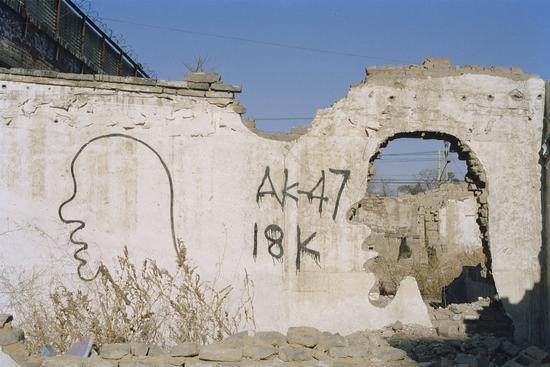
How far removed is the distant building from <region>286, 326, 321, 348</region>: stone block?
7.11 meters

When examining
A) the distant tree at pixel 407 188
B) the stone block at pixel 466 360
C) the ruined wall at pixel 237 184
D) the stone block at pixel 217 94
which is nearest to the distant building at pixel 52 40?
the ruined wall at pixel 237 184

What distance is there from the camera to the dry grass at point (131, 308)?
638cm

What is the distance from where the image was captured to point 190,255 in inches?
258

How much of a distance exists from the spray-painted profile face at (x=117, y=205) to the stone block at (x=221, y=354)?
1209 mm

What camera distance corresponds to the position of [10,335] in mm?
5711

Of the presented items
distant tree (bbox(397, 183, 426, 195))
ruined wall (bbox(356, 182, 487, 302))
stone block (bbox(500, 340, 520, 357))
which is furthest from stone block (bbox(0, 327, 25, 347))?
distant tree (bbox(397, 183, 426, 195))

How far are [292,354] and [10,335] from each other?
2.72 meters

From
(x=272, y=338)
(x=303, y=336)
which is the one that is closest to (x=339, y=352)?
(x=303, y=336)

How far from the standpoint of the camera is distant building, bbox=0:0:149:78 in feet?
34.3

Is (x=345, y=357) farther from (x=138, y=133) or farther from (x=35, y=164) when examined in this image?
(x=35, y=164)

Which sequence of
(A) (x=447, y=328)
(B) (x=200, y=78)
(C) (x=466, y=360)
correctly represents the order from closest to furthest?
(C) (x=466, y=360) → (A) (x=447, y=328) → (B) (x=200, y=78)

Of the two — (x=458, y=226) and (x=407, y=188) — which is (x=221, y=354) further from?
(x=407, y=188)

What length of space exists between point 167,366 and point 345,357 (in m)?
1.72

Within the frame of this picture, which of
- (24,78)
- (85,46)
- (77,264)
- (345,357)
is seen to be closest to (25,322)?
(77,264)
